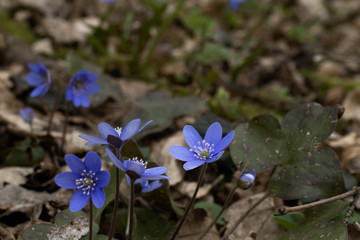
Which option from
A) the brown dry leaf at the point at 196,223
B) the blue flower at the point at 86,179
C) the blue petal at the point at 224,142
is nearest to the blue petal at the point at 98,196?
the blue flower at the point at 86,179

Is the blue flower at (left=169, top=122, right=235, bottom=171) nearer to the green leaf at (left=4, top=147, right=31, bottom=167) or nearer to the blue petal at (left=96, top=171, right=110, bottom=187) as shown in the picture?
the blue petal at (left=96, top=171, right=110, bottom=187)

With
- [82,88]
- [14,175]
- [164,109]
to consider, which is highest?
[82,88]

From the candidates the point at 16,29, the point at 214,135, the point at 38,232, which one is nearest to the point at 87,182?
the point at 38,232

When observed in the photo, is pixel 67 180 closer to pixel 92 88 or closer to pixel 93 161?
pixel 93 161

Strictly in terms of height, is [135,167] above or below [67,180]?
above

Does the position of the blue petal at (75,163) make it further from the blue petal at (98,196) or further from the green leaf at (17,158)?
the green leaf at (17,158)

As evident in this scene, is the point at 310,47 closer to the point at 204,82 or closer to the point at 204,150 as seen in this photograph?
the point at 204,82
